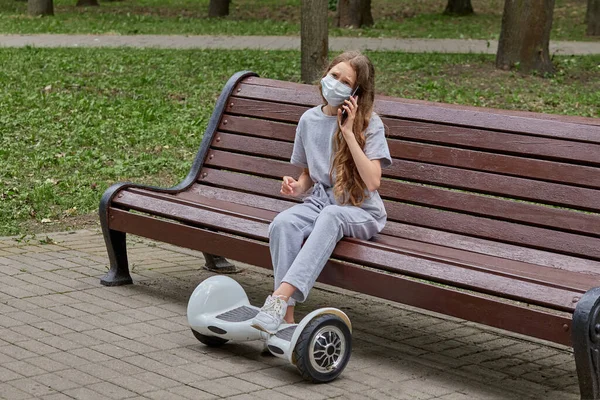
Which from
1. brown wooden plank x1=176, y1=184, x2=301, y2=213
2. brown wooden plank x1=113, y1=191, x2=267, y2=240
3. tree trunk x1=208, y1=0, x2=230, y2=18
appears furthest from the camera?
tree trunk x1=208, y1=0, x2=230, y2=18

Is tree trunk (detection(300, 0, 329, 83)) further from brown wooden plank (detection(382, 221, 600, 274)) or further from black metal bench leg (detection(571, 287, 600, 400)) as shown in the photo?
black metal bench leg (detection(571, 287, 600, 400))

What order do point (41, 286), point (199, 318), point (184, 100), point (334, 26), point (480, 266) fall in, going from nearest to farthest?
point (480, 266) < point (199, 318) < point (41, 286) < point (184, 100) < point (334, 26)

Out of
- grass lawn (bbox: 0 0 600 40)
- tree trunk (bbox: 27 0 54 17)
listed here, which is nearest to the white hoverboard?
grass lawn (bbox: 0 0 600 40)

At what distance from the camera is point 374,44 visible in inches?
727

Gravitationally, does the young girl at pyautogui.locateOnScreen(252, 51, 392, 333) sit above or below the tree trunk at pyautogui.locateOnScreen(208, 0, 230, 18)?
above

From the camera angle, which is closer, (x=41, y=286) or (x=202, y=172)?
(x=41, y=286)

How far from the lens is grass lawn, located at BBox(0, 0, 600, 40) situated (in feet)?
69.2

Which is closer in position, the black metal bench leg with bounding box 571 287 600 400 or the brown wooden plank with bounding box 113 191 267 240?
the black metal bench leg with bounding box 571 287 600 400

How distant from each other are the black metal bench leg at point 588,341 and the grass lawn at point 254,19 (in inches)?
670

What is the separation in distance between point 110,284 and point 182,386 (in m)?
1.72

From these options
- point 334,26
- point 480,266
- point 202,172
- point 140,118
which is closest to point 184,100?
point 140,118

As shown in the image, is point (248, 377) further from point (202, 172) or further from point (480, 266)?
point (202, 172)

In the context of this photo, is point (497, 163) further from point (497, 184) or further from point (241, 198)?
point (241, 198)

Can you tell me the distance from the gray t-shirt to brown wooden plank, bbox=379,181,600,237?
32cm
